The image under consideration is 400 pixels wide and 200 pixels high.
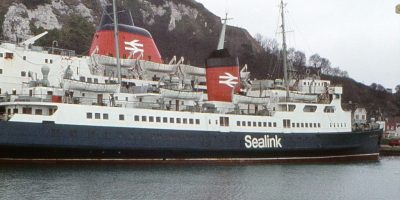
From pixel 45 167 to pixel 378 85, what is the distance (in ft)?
319

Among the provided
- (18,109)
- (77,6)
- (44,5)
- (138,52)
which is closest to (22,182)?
(18,109)

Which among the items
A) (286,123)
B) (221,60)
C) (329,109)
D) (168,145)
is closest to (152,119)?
(168,145)

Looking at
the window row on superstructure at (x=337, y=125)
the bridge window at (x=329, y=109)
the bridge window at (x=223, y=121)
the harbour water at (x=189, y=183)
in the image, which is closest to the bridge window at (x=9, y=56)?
the harbour water at (x=189, y=183)

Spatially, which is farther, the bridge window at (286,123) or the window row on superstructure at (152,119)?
the bridge window at (286,123)

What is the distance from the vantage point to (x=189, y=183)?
22562mm

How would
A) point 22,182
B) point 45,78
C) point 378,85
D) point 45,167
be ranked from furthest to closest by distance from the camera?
point 378,85 < point 45,78 < point 45,167 < point 22,182

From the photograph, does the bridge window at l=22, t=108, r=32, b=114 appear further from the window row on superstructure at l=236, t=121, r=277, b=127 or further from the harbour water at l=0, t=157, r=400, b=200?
the window row on superstructure at l=236, t=121, r=277, b=127

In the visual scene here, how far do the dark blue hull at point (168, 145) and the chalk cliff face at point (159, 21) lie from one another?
121 ft

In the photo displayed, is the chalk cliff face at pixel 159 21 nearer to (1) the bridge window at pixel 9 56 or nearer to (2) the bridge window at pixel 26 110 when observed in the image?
(1) the bridge window at pixel 9 56

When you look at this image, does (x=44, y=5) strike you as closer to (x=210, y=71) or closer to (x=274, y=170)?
(x=210, y=71)

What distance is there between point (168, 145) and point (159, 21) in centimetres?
7015

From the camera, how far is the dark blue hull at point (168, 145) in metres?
25.3

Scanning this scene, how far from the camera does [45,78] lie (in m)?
27.4

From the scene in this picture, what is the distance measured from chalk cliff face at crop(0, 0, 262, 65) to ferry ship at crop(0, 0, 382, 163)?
3256cm
